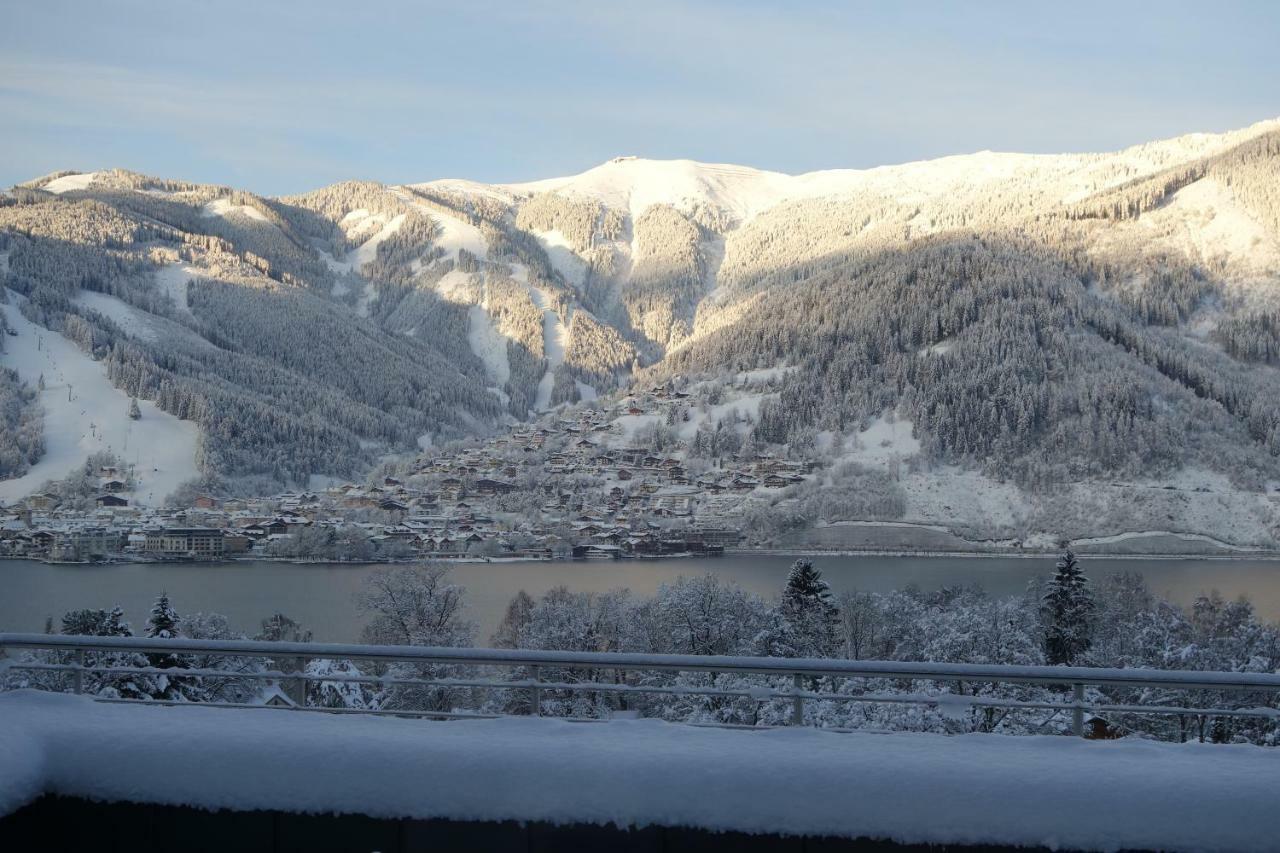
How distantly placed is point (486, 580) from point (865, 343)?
55.6m

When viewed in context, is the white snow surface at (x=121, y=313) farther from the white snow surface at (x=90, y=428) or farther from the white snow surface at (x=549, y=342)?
the white snow surface at (x=549, y=342)

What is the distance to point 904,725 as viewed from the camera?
678 inches

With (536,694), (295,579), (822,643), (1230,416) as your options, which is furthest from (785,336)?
(536,694)

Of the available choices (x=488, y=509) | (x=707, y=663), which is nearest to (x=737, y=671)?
(x=707, y=663)

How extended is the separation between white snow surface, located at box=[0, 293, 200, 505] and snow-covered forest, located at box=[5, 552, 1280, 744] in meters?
55.0

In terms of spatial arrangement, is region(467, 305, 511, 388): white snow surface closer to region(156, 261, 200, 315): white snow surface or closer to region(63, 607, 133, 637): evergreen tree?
region(156, 261, 200, 315): white snow surface

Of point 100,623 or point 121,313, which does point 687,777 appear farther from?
point 121,313

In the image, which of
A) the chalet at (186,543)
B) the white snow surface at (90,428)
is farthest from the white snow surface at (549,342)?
the chalet at (186,543)

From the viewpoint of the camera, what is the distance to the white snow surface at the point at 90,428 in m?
85.9

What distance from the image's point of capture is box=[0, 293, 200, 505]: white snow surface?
85875 mm

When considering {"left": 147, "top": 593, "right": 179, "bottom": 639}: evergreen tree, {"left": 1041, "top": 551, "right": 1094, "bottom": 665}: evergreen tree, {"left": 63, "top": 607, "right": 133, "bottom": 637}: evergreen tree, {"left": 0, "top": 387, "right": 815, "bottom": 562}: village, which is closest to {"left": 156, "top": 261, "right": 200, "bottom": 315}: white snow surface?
{"left": 0, "top": 387, "right": 815, "bottom": 562}: village

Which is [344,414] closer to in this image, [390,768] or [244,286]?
[244,286]

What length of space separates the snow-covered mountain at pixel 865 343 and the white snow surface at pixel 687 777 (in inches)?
3218

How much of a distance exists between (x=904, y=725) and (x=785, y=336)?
97.5m
